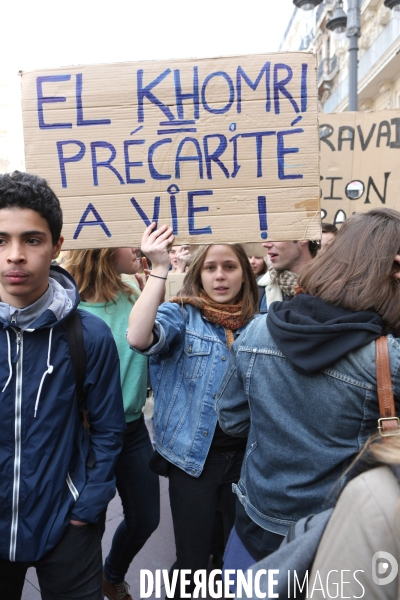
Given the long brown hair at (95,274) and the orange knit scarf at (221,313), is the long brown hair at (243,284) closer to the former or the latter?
the orange knit scarf at (221,313)

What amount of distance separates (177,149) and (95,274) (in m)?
0.83

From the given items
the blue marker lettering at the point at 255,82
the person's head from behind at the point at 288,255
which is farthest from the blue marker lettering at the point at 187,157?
the person's head from behind at the point at 288,255

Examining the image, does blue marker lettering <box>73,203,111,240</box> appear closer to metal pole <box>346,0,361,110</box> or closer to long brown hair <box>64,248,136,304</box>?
long brown hair <box>64,248,136,304</box>

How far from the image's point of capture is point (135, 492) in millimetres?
2426

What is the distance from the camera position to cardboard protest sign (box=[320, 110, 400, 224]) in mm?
3227

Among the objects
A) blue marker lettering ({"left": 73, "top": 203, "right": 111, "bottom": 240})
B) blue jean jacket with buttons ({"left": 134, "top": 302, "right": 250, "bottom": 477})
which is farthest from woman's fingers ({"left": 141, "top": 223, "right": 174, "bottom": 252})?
blue jean jacket with buttons ({"left": 134, "top": 302, "right": 250, "bottom": 477})

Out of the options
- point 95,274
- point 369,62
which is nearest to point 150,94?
point 95,274

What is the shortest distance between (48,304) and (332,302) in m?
0.94

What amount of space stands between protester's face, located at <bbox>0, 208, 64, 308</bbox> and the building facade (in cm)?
1272

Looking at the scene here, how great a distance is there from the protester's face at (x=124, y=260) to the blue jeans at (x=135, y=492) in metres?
0.77

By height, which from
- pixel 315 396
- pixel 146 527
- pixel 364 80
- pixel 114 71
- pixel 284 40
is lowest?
pixel 146 527

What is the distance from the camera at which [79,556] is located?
5.38 feet

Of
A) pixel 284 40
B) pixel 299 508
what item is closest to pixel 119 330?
pixel 299 508

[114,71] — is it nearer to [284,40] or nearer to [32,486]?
[32,486]
